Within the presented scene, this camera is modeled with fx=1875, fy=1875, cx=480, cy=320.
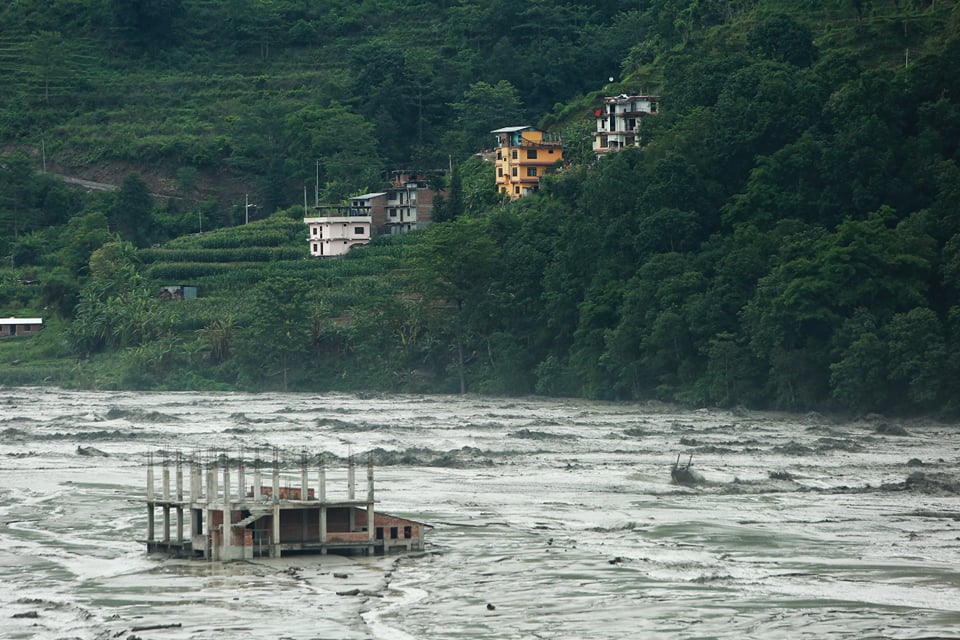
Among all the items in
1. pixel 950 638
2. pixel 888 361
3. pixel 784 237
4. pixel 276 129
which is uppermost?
pixel 276 129

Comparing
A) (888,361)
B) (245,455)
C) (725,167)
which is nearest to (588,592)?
(245,455)

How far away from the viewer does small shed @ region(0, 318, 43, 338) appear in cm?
11869

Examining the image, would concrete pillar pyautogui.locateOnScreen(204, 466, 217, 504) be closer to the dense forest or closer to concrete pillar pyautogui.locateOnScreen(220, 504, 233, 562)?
concrete pillar pyautogui.locateOnScreen(220, 504, 233, 562)

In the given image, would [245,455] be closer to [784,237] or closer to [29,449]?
[29,449]

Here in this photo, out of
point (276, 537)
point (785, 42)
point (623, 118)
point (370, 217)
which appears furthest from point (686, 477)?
point (370, 217)

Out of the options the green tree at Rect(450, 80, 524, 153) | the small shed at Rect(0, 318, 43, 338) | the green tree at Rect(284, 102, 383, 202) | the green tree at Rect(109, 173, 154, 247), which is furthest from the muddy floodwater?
the green tree at Rect(450, 80, 524, 153)

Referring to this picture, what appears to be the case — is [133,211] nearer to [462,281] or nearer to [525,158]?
[525,158]

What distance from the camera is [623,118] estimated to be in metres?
115

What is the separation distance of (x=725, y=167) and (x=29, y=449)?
42.2m

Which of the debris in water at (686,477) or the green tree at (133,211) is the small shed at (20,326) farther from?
the debris in water at (686,477)

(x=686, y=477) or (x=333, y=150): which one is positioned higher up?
(x=333, y=150)

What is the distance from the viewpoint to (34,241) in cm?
13125

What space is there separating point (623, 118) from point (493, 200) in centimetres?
1066

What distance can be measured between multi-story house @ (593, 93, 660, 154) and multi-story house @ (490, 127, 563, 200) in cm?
703
